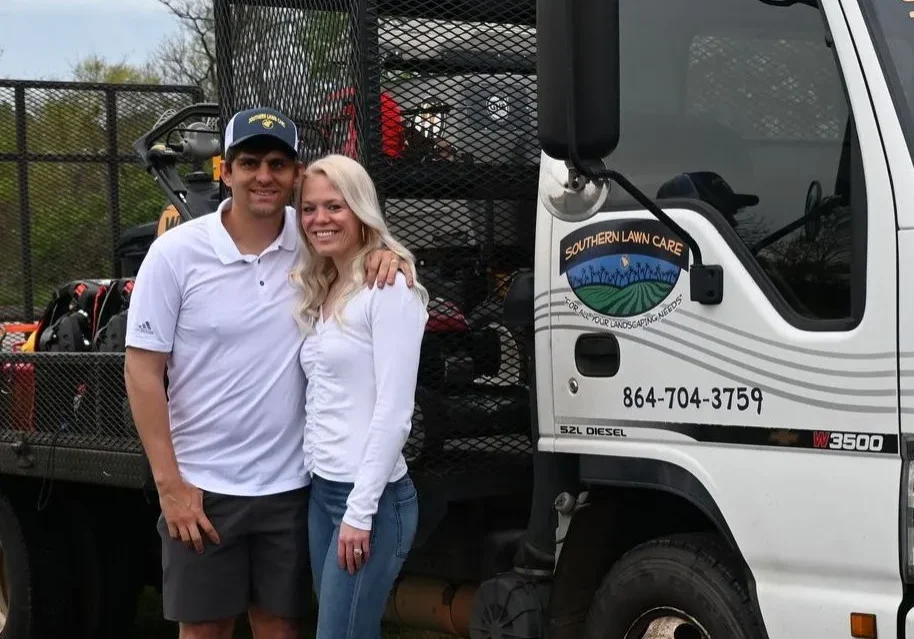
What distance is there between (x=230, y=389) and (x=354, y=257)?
489mm

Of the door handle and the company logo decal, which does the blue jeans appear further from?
the company logo decal

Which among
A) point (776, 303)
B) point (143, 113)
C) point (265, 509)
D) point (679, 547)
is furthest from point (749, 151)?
point (143, 113)

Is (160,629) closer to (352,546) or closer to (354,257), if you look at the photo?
(352,546)

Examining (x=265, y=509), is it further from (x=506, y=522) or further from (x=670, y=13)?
(x=670, y=13)

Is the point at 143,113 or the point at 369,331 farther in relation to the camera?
the point at 143,113

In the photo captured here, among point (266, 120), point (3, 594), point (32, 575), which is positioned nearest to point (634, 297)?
point (266, 120)

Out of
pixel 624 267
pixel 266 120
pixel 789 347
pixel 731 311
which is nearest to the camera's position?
pixel 789 347

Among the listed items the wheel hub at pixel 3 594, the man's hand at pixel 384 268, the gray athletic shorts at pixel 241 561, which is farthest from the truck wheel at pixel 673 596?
the wheel hub at pixel 3 594

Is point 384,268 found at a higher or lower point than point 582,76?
lower

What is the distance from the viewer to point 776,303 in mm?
3389

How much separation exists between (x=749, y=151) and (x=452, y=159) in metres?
1.13

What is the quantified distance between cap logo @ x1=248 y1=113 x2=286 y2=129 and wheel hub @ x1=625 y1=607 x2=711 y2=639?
157 centimetres

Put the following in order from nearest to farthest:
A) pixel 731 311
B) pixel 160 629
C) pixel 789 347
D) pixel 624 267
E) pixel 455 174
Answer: pixel 789 347 → pixel 731 311 → pixel 624 267 → pixel 455 174 → pixel 160 629

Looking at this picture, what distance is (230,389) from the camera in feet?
12.6
